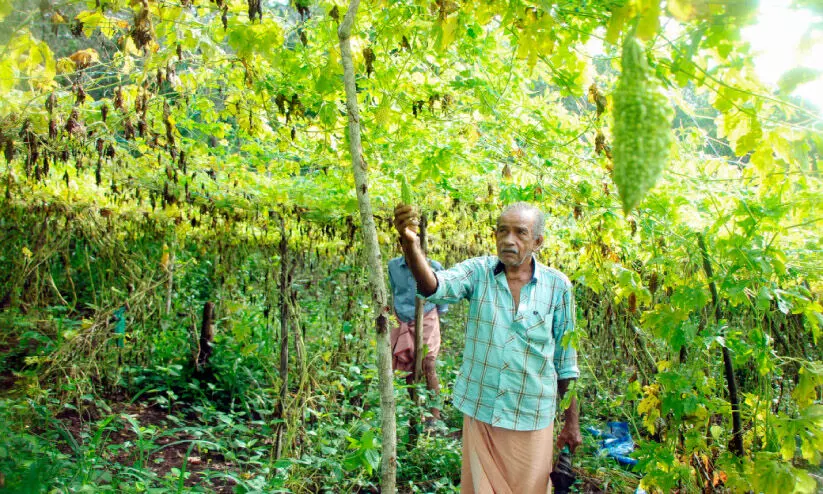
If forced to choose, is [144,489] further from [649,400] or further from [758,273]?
[758,273]

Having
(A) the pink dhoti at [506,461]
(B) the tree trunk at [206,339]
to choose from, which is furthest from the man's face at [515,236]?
(B) the tree trunk at [206,339]

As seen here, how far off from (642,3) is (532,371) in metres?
1.84

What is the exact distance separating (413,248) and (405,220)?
0.55 ft

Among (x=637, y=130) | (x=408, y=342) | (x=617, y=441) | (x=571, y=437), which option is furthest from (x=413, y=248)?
(x=617, y=441)

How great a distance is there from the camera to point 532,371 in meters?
2.63

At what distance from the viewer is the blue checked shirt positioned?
102 inches

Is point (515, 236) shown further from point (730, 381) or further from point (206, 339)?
point (206, 339)

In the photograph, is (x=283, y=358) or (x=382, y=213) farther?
(x=382, y=213)

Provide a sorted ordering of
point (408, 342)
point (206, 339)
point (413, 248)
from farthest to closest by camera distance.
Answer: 1. point (206, 339)
2. point (408, 342)
3. point (413, 248)

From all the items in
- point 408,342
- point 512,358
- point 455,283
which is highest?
point 455,283

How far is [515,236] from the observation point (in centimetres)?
269

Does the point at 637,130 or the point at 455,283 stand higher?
the point at 637,130

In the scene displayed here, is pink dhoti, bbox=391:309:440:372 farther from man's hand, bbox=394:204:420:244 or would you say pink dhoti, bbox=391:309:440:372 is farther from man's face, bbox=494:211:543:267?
man's hand, bbox=394:204:420:244

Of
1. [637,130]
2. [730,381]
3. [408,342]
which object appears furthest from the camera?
[408,342]
